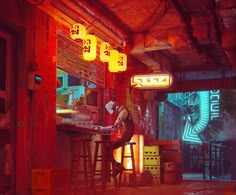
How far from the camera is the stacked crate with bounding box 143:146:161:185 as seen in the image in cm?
1318

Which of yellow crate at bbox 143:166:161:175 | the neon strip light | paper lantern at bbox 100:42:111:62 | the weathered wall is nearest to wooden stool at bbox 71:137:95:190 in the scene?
the weathered wall

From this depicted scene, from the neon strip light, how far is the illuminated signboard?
11387mm

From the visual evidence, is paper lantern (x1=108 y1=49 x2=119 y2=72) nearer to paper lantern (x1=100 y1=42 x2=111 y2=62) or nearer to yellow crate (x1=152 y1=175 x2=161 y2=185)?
paper lantern (x1=100 y1=42 x2=111 y2=62)

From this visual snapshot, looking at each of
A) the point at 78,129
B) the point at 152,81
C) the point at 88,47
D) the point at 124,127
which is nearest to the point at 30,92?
the point at 78,129

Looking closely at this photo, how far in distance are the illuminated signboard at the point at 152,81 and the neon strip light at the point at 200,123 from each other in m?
11.4

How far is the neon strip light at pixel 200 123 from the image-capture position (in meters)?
24.3

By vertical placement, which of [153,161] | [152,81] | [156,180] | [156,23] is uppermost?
[156,23]

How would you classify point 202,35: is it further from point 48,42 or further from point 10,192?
point 10,192

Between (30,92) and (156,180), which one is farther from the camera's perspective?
(156,180)

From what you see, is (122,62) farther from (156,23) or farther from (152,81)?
(152,81)

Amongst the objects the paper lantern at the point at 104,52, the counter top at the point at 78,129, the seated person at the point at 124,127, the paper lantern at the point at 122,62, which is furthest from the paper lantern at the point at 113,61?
the counter top at the point at 78,129

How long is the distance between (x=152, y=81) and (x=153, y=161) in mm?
2570

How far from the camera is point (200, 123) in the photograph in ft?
80.6

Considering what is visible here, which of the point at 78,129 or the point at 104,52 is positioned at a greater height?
the point at 104,52
